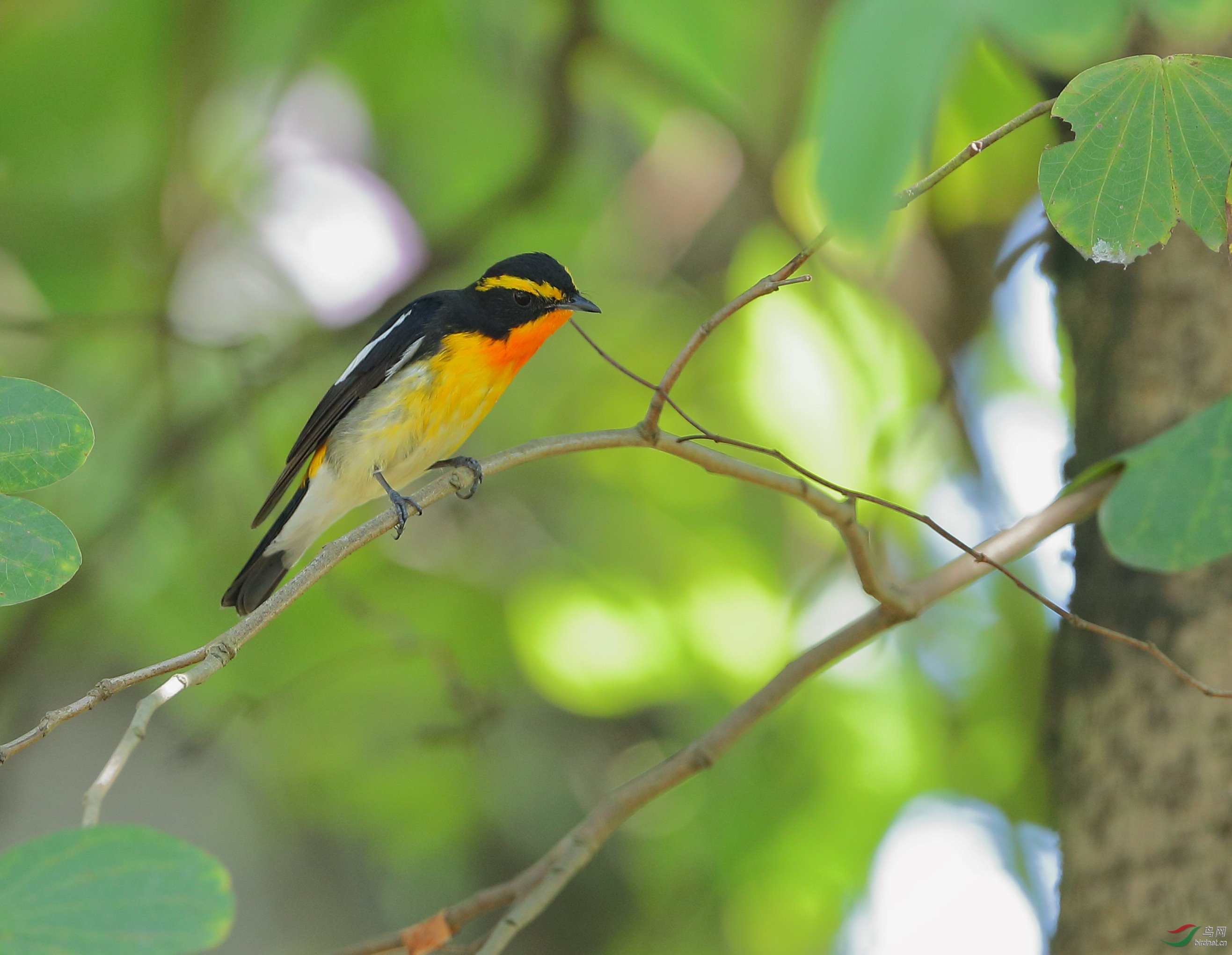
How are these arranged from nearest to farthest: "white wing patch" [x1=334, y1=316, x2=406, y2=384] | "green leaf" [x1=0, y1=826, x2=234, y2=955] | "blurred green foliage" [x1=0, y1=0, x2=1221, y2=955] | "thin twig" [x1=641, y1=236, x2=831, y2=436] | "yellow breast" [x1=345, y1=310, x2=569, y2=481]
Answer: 1. "green leaf" [x1=0, y1=826, x2=234, y2=955]
2. "thin twig" [x1=641, y1=236, x2=831, y2=436]
3. "blurred green foliage" [x1=0, y1=0, x2=1221, y2=955]
4. "yellow breast" [x1=345, y1=310, x2=569, y2=481]
5. "white wing patch" [x1=334, y1=316, x2=406, y2=384]

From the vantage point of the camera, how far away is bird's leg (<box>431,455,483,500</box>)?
2.37 meters

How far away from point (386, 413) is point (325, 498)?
41 cm

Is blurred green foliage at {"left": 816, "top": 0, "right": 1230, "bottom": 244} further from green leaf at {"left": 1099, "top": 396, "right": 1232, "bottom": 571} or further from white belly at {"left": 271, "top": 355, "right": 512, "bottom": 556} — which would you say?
white belly at {"left": 271, "top": 355, "right": 512, "bottom": 556}

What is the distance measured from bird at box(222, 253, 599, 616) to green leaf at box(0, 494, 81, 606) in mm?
1858

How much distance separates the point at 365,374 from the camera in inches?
139

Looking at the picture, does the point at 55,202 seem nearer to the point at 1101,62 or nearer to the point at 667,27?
the point at 667,27

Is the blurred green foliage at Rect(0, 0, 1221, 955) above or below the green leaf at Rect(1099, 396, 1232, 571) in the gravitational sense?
above

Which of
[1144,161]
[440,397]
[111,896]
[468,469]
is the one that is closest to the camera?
[111,896]

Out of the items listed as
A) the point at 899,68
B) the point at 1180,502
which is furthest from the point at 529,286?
the point at 899,68

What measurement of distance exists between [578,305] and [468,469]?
1.01 meters

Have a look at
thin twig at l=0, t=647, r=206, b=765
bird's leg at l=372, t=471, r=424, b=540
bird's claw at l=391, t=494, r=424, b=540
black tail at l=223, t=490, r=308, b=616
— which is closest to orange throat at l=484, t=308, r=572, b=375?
bird's leg at l=372, t=471, r=424, b=540

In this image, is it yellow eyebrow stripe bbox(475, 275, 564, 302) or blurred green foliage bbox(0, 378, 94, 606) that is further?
yellow eyebrow stripe bbox(475, 275, 564, 302)

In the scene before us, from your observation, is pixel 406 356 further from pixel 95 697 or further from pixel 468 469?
pixel 95 697

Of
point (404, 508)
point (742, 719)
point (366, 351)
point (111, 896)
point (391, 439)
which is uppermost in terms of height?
point (366, 351)
